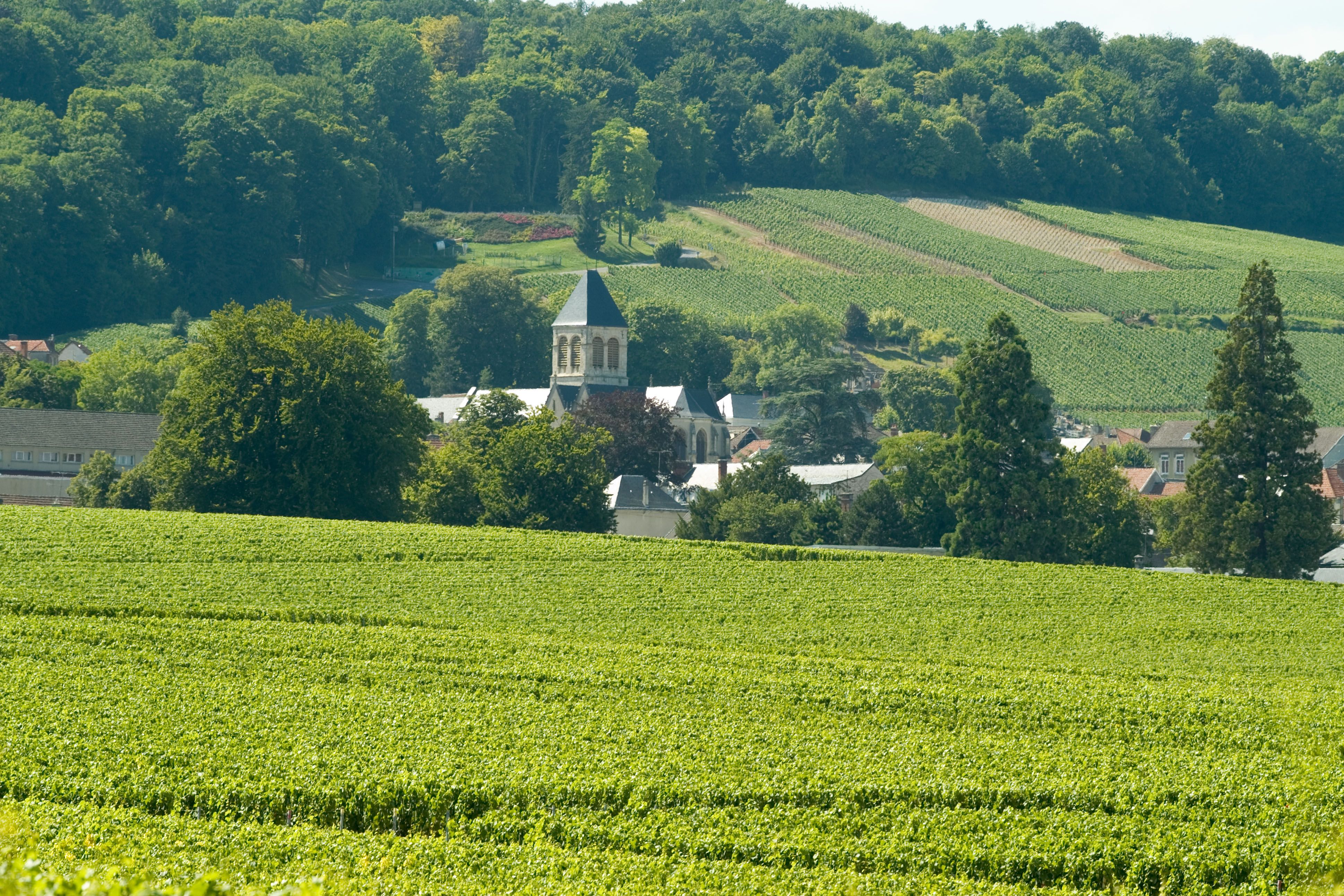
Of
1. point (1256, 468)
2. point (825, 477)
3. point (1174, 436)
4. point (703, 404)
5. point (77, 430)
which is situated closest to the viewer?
point (1256, 468)

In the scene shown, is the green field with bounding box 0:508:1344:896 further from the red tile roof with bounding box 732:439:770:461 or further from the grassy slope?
the grassy slope

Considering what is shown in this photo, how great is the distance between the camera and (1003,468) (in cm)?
6431

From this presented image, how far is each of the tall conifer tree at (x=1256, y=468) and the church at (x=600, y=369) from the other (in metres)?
57.2

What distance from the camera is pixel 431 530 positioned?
54.5 m

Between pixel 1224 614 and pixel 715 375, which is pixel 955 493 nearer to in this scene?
pixel 1224 614

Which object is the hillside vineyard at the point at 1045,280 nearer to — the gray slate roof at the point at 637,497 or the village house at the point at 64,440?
the gray slate roof at the point at 637,497

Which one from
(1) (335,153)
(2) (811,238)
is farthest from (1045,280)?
(1) (335,153)

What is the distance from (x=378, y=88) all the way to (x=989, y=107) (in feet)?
234

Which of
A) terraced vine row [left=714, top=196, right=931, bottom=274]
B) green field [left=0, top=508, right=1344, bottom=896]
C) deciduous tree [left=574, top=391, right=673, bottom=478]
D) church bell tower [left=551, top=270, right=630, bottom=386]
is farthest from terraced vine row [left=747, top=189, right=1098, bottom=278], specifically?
green field [left=0, top=508, right=1344, bottom=896]

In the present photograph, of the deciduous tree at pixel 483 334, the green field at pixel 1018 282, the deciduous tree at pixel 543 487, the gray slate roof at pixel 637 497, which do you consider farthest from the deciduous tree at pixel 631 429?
the green field at pixel 1018 282

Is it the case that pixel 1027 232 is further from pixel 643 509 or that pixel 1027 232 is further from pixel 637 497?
pixel 643 509

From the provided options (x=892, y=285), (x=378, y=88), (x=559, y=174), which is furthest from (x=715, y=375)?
(x=378, y=88)

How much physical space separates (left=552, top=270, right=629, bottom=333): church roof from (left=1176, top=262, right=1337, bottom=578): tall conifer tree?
6031cm

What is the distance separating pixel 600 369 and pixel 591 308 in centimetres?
428
